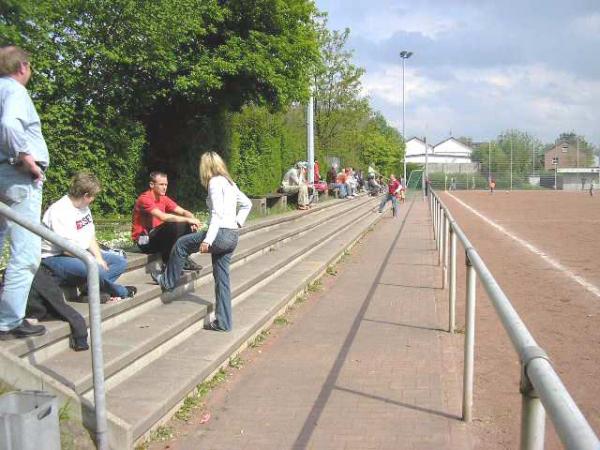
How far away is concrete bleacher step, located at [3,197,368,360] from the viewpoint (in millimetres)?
4191

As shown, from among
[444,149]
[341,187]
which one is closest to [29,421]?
[341,187]

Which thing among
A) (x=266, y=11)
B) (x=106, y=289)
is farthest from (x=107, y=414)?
(x=266, y=11)

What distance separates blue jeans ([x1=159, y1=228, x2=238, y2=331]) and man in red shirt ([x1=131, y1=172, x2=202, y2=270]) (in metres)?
0.78

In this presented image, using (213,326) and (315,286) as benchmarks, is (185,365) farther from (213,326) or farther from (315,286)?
(315,286)

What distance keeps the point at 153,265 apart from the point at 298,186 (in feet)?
37.1

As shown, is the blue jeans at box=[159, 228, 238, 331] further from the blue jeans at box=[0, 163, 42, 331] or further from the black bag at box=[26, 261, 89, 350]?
the blue jeans at box=[0, 163, 42, 331]

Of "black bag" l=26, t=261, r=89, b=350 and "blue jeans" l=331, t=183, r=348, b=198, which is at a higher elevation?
"blue jeans" l=331, t=183, r=348, b=198

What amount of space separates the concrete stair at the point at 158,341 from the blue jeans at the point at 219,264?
16 centimetres

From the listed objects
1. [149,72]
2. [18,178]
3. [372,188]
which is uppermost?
[149,72]

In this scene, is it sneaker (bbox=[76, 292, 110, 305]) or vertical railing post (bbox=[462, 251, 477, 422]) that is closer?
vertical railing post (bbox=[462, 251, 477, 422])

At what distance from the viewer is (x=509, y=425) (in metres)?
4.24

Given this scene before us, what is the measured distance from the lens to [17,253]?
3996 millimetres

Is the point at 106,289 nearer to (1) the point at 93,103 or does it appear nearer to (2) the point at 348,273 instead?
(2) the point at 348,273

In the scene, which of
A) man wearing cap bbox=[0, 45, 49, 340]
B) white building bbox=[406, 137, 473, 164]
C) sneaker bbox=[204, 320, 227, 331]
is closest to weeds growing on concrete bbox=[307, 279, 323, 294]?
sneaker bbox=[204, 320, 227, 331]
